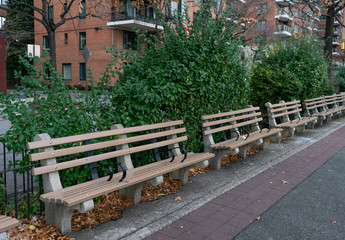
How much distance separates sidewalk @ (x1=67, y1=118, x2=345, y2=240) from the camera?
385 centimetres

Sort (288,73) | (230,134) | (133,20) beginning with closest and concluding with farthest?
(230,134) → (288,73) → (133,20)

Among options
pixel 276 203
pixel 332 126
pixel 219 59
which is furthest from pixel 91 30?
pixel 276 203

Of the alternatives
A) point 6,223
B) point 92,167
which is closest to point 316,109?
point 92,167

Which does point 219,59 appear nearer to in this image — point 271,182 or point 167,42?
point 167,42

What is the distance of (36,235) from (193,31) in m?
4.32

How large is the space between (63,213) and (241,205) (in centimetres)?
223

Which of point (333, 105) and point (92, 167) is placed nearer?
point (92, 167)

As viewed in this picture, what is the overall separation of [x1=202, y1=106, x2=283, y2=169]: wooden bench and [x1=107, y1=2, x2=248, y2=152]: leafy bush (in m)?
0.21

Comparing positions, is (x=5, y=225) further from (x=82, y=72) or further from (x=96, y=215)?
(x=82, y=72)

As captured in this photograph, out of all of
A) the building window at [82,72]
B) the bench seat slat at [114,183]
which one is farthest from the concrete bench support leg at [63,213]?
the building window at [82,72]

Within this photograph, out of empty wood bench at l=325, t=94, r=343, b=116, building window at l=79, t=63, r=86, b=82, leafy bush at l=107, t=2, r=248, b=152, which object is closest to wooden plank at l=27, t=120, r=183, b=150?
leafy bush at l=107, t=2, r=248, b=152

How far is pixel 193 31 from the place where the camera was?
256 inches

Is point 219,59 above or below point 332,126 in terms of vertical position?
above

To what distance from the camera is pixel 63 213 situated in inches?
146
